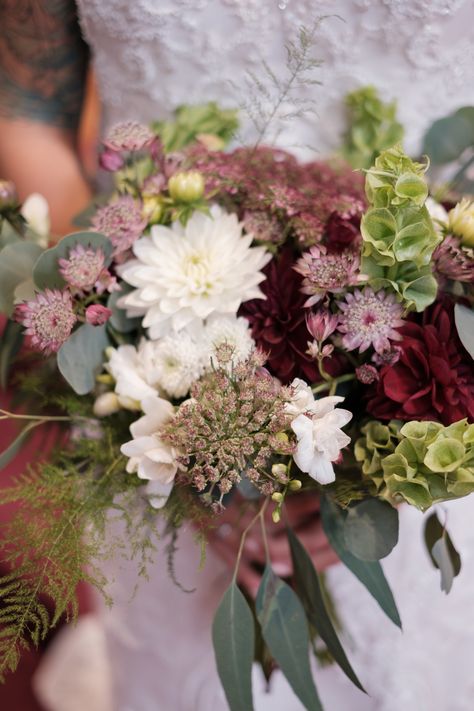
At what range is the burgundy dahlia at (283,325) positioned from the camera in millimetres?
453

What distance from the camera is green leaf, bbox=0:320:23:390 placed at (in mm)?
563

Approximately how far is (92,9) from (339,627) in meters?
0.79

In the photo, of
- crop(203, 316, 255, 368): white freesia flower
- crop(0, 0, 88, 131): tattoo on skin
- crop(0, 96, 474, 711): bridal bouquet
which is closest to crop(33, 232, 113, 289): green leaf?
crop(0, 96, 474, 711): bridal bouquet

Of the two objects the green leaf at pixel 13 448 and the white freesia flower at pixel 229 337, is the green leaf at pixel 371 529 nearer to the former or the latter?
the white freesia flower at pixel 229 337

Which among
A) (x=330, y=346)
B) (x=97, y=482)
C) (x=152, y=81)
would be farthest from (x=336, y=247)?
(x=152, y=81)

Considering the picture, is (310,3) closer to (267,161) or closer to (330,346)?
(267,161)

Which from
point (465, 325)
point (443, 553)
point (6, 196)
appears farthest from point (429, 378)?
point (6, 196)

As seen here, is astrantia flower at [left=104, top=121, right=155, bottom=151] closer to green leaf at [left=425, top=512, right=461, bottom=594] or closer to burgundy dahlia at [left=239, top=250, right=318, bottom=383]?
burgundy dahlia at [left=239, top=250, right=318, bottom=383]

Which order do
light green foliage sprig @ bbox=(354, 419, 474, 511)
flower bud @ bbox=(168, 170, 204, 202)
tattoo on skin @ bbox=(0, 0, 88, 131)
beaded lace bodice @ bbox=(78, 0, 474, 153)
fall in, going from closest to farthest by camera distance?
light green foliage sprig @ bbox=(354, 419, 474, 511) < flower bud @ bbox=(168, 170, 204, 202) < beaded lace bodice @ bbox=(78, 0, 474, 153) < tattoo on skin @ bbox=(0, 0, 88, 131)

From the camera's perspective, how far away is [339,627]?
780 mm

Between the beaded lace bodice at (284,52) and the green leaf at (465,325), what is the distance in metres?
Answer: 0.37

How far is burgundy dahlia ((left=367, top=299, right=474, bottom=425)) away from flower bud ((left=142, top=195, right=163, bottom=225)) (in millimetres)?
217

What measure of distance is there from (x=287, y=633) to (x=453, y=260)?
298mm

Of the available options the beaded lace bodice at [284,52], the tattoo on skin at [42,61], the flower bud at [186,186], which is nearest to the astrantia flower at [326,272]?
the flower bud at [186,186]
